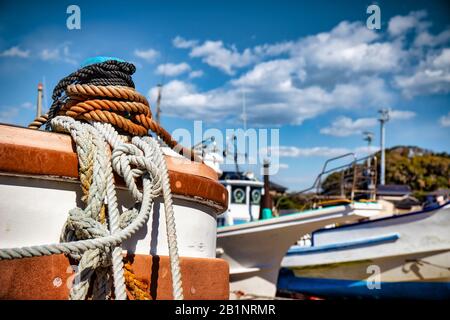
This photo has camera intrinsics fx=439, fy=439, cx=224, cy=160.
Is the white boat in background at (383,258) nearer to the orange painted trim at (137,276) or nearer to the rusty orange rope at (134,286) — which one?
the orange painted trim at (137,276)

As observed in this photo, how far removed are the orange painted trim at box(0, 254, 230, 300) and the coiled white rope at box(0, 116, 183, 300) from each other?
3.6 inches

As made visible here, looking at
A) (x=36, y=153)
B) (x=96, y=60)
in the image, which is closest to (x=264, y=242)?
(x=96, y=60)

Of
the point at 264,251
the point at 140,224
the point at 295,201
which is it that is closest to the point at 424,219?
the point at 264,251

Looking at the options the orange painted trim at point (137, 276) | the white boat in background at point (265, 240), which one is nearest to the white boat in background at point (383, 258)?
the white boat in background at point (265, 240)

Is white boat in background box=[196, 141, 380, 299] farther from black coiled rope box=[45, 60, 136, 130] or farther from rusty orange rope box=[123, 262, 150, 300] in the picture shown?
rusty orange rope box=[123, 262, 150, 300]

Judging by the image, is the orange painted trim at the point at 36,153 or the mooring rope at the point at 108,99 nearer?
the orange painted trim at the point at 36,153

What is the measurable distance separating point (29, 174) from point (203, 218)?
3.06 ft

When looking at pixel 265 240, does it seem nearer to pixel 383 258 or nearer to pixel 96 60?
pixel 383 258

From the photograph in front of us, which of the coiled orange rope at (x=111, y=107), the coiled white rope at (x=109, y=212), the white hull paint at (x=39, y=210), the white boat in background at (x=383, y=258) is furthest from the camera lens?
the white boat in background at (x=383, y=258)

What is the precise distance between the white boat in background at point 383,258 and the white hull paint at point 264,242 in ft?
4.39

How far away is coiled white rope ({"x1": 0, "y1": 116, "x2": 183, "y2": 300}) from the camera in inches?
63.3

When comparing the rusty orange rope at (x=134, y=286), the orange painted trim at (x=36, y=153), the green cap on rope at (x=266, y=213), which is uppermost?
the orange painted trim at (x=36, y=153)

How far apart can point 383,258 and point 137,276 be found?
826cm

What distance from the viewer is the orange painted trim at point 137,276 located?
166 centimetres
